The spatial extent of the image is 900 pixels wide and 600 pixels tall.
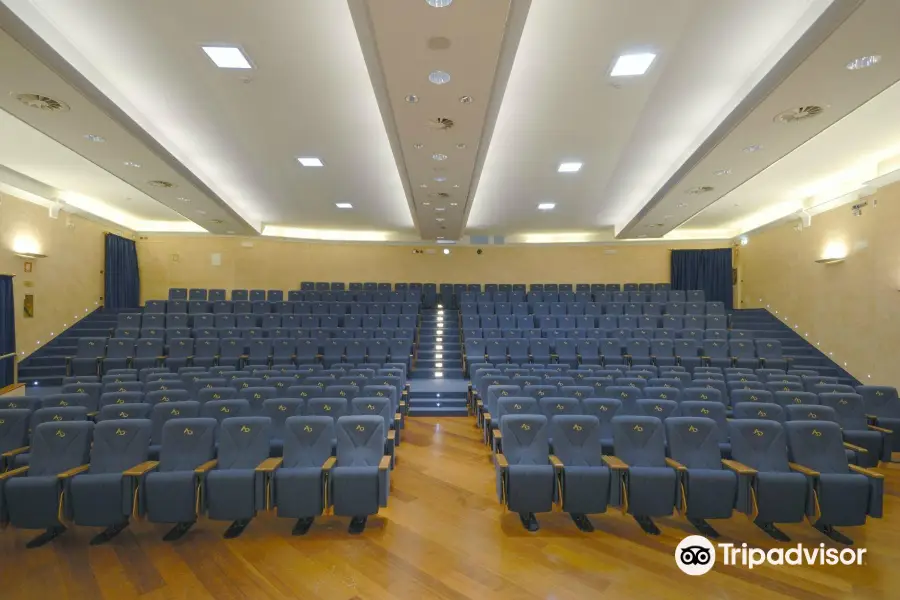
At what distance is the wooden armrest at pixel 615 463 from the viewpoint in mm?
3523

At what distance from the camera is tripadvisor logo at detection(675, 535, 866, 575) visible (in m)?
3.02

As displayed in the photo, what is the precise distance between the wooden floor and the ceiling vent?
4.05m

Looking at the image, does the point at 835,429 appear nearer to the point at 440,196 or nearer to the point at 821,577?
the point at 821,577

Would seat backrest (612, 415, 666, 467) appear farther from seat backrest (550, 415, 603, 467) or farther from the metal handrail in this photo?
the metal handrail

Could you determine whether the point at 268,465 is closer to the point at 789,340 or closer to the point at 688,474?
the point at 688,474

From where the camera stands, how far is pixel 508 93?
540 centimetres

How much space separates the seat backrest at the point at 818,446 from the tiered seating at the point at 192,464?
3435 millimetres

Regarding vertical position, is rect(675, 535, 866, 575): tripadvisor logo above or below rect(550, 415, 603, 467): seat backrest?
below

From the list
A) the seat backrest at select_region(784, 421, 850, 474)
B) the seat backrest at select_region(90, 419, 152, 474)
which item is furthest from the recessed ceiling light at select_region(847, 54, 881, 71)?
the seat backrest at select_region(90, 419, 152, 474)

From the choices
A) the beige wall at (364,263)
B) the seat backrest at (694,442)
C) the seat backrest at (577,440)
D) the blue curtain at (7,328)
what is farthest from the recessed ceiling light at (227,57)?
the beige wall at (364,263)

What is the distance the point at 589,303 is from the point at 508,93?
7097mm

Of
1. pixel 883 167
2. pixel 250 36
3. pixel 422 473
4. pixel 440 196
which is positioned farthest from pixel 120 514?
pixel 883 167

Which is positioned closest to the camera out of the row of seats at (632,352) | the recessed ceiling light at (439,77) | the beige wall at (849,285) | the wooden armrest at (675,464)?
the wooden armrest at (675,464)

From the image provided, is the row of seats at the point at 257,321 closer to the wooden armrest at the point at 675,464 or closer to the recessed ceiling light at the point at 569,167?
the recessed ceiling light at the point at 569,167
